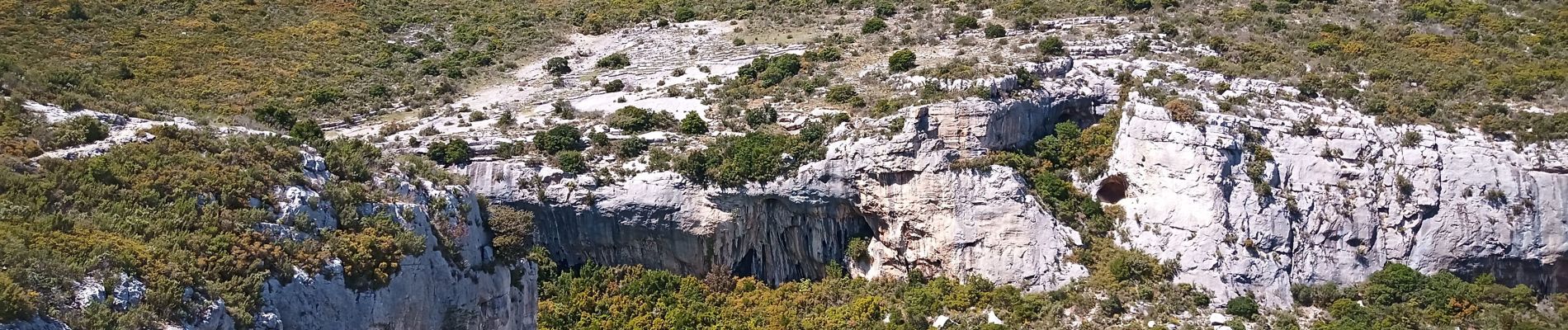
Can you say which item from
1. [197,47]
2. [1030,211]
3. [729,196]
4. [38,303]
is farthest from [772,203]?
[197,47]

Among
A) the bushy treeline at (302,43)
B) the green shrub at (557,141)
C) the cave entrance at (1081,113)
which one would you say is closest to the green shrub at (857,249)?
the cave entrance at (1081,113)

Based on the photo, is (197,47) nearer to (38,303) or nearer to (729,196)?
(729,196)

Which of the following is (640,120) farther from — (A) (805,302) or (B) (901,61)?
(B) (901,61)

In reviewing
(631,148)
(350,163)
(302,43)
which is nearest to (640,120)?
(631,148)

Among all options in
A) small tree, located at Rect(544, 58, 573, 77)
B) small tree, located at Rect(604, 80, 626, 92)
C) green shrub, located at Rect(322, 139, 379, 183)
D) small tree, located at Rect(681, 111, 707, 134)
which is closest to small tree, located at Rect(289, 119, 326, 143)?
green shrub, located at Rect(322, 139, 379, 183)

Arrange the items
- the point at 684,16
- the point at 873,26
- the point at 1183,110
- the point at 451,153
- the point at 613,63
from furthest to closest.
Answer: the point at 684,16
the point at 873,26
the point at 613,63
the point at 1183,110
the point at 451,153

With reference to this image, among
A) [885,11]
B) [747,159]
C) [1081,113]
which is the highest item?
[885,11]
